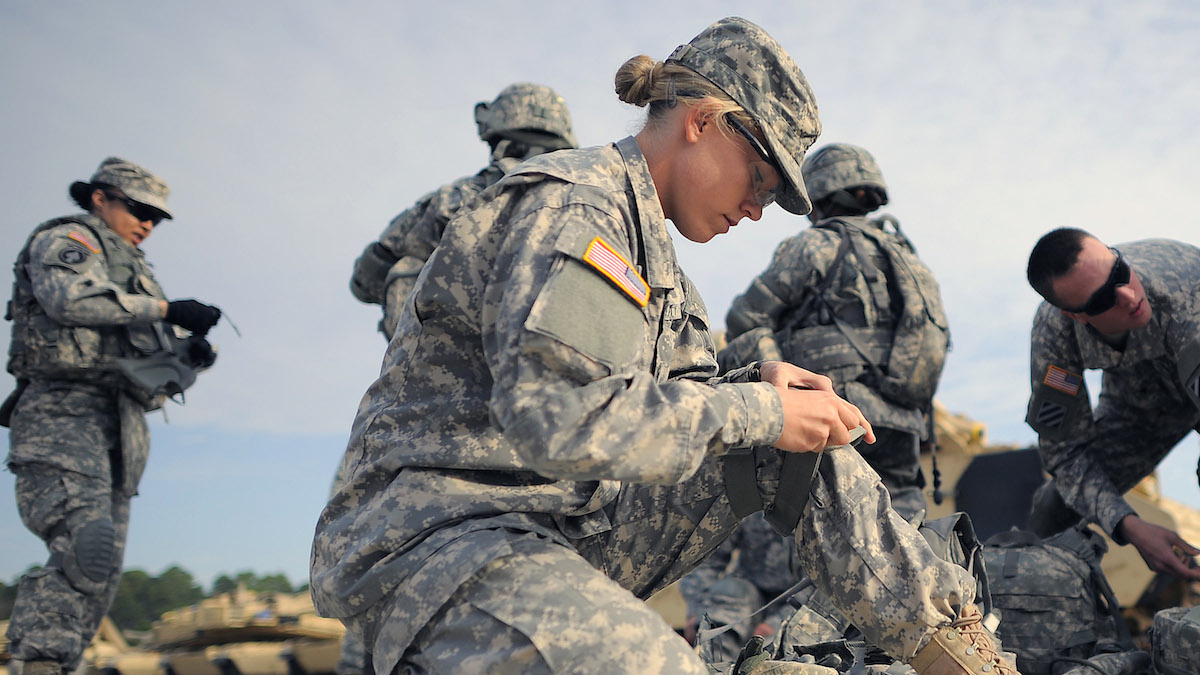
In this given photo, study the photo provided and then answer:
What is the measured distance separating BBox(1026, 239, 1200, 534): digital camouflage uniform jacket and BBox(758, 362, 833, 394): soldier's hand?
9.21ft

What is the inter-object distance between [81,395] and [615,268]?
453cm

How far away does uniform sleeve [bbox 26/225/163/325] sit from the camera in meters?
5.26

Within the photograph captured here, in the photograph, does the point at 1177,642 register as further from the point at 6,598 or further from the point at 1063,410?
the point at 6,598

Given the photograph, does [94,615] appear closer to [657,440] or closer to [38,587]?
[38,587]

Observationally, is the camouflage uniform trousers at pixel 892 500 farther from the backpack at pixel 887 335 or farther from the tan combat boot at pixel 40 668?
the tan combat boot at pixel 40 668

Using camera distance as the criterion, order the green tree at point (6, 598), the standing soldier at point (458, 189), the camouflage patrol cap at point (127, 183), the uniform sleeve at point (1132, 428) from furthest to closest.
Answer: the green tree at point (6, 598) → the camouflage patrol cap at point (127, 183) → the standing soldier at point (458, 189) → the uniform sleeve at point (1132, 428)

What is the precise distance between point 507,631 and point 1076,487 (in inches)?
145

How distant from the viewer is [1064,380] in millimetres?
4699

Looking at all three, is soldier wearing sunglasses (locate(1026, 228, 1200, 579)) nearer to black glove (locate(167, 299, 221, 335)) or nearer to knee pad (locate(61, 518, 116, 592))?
black glove (locate(167, 299, 221, 335))

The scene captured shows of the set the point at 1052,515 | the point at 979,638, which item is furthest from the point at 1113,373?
the point at 979,638

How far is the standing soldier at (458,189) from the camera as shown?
523 cm

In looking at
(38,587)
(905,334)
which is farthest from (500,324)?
(38,587)

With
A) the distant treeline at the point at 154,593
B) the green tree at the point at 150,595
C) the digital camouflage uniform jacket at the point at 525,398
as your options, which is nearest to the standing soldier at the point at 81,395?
the digital camouflage uniform jacket at the point at 525,398

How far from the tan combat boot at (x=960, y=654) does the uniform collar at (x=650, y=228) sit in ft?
2.98
